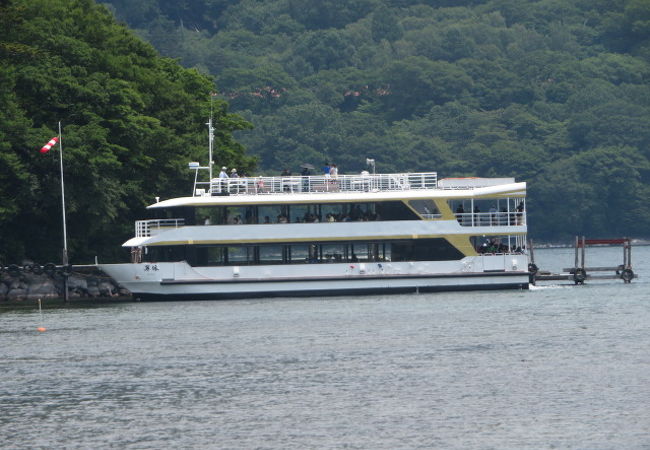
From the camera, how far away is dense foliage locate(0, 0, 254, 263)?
67.6 metres

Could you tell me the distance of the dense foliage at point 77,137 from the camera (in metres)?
67.6

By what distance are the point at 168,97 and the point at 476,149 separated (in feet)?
301

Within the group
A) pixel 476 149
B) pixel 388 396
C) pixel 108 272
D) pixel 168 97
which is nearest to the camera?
pixel 388 396

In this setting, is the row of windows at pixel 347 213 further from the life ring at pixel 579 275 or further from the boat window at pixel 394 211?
the life ring at pixel 579 275

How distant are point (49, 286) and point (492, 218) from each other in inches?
806

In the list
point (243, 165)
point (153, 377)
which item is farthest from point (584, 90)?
point (153, 377)

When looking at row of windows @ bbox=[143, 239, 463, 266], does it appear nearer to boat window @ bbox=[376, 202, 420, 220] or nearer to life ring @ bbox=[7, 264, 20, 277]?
boat window @ bbox=[376, 202, 420, 220]

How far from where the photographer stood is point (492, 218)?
6369 centimetres

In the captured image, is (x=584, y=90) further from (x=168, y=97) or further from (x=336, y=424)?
(x=336, y=424)

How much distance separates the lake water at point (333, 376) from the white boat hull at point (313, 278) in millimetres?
2788

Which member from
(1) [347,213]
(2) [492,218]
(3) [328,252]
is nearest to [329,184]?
(1) [347,213]

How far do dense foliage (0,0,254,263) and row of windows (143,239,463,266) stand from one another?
7211 mm

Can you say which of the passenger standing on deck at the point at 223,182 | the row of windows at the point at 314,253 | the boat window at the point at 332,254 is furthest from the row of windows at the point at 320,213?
the passenger standing on deck at the point at 223,182

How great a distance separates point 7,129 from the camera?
6669 cm
